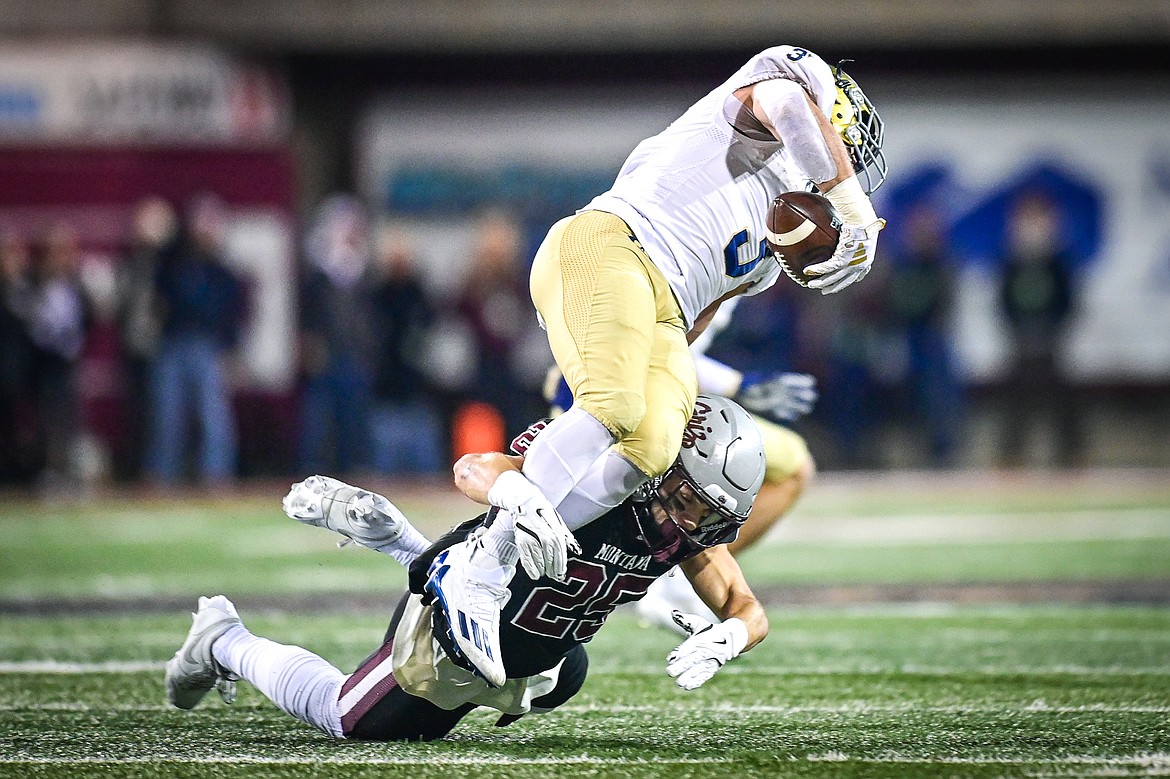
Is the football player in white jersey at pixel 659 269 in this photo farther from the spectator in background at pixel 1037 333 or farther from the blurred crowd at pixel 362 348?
the spectator in background at pixel 1037 333

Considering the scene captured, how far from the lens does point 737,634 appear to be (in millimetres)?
3402

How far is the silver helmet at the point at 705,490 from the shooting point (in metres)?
3.28

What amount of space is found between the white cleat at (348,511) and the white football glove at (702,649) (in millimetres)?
643

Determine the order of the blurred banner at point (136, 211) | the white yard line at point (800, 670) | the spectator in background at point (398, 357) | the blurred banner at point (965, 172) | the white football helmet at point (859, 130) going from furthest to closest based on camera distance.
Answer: the blurred banner at point (965, 172), the blurred banner at point (136, 211), the spectator in background at point (398, 357), the white yard line at point (800, 670), the white football helmet at point (859, 130)

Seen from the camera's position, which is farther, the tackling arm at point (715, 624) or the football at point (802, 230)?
the football at point (802, 230)

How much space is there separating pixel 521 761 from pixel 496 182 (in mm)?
11421

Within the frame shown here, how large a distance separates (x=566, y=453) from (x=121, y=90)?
11670 millimetres

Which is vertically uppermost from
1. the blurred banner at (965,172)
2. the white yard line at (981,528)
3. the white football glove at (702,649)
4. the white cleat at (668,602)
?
the blurred banner at (965,172)

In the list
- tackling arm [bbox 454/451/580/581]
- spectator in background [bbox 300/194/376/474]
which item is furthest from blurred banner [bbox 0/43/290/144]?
tackling arm [bbox 454/451/580/581]

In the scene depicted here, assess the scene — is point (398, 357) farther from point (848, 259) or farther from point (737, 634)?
point (737, 634)

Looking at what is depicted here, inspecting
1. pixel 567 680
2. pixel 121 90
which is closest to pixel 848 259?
pixel 567 680

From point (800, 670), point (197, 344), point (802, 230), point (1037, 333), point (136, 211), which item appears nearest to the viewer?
point (802, 230)

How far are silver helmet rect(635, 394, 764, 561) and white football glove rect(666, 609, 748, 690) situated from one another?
0.52 ft

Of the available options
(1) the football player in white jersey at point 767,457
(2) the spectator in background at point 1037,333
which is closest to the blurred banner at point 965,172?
(2) the spectator in background at point 1037,333
